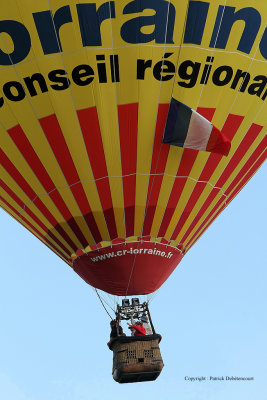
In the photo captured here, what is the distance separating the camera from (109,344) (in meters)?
9.56

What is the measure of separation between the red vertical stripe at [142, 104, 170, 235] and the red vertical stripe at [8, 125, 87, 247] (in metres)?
0.88

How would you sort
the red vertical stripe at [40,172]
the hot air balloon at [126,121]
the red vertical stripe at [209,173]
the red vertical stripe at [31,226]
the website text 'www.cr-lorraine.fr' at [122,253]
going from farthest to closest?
the red vertical stripe at [31,226] → the website text 'www.cr-lorraine.fr' at [122,253] → the red vertical stripe at [209,173] → the red vertical stripe at [40,172] → the hot air balloon at [126,121]

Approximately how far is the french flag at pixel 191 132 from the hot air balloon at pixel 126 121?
0.05ft

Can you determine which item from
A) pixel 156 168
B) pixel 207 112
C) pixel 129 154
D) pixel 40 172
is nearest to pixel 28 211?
pixel 40 172

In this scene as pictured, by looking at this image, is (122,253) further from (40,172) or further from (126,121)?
(126,121)

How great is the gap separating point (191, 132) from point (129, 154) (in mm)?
792

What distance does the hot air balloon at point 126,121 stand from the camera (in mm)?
8617

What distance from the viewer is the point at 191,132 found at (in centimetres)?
903

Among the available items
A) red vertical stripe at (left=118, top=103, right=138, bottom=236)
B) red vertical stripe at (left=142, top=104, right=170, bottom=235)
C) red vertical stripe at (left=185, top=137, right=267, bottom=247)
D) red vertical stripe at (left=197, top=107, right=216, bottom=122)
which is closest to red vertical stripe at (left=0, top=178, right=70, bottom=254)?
red vertical stripe at (left=118, top=103, right=138, bottom=236)

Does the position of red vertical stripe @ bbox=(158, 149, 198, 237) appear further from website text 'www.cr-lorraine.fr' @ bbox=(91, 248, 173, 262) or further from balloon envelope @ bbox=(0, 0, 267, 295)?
website text 'www.cr-lorraine.fr' @ bbox=(91, 248, 173, 262)

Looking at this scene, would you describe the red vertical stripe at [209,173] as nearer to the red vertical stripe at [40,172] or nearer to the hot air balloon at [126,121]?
the hot air balloon at [126,121]


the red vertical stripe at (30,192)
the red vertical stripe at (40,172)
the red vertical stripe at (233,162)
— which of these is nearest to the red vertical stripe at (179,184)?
the red vertical stripe at (233,162)

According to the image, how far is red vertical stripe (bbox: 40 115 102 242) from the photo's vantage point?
29.5 ft

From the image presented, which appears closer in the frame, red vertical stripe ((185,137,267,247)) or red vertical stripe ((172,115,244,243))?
red vertical stripe ((172,115,244,243))
